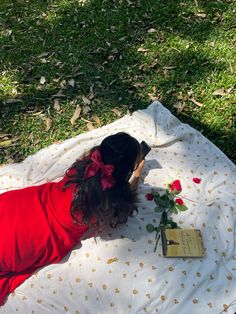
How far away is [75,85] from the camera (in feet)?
17.6

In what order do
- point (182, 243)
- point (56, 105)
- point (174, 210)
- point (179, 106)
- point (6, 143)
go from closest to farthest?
point (182, 243) < point (174, 210) < point (6, 143) < point (179, 106) < point (56, 105)

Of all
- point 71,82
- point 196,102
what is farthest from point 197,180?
point 71,82

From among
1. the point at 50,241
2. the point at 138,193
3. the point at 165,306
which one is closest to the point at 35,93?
the point at 138,193

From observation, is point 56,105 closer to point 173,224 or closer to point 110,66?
point 110,66

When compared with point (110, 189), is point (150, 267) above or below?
below

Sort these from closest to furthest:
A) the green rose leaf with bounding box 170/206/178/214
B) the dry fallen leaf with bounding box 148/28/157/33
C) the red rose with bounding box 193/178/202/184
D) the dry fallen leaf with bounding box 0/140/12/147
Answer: the green rose leaf with bounding box 170/206/178/214, the red rose with bounding box 193/178/202/184, the dry fallen leaf with bounding box 0/140/12/147, the dry fallen leaf with bounding box 148/28/157/33

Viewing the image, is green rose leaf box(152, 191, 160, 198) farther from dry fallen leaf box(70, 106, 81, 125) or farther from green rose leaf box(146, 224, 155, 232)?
dry fallen leaf box(70, 106, 81, 125)

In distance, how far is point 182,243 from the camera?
338cm

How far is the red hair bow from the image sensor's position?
113 inches

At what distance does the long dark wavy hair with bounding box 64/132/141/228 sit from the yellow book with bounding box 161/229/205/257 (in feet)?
1.75

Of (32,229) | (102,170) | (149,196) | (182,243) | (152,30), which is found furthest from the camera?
(152,30)

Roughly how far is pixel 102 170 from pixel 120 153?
18 centimetres

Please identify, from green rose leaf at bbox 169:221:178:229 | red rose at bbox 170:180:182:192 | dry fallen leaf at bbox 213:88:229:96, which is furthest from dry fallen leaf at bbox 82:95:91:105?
green rose leaf at bbox 169:221:178:229

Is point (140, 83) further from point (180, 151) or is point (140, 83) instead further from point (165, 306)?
point (165, 306)
